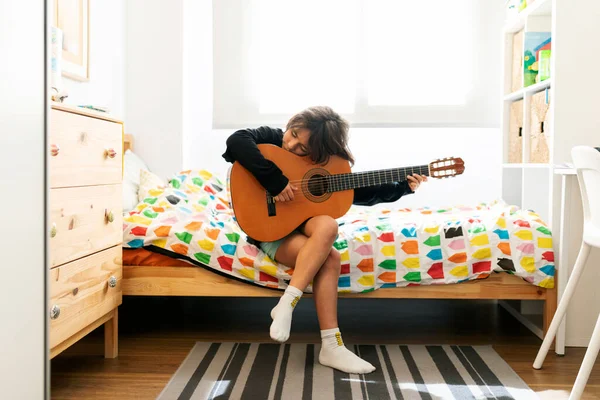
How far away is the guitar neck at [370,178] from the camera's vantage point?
214 centimetres

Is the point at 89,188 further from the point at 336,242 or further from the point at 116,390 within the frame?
the point at 336,242

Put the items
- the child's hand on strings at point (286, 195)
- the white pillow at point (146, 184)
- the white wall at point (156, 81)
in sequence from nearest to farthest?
the child's hand on strings at point (286, 195), the white pillow at point (146, 184), the white wall at point (156, 81)

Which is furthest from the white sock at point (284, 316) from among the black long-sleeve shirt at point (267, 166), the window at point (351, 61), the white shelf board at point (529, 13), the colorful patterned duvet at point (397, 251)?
the window at point (351, 61)

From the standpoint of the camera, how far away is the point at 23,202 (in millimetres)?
1368

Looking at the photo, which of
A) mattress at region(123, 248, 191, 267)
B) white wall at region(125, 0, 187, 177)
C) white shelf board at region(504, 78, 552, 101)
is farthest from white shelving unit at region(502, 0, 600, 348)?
white wall at region(125, 0, 187, 177)

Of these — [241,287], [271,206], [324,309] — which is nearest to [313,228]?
[271,206]

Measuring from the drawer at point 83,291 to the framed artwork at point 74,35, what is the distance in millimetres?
1087

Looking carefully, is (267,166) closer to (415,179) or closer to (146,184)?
(415,179)

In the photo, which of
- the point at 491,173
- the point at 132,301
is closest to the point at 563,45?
the point at 491,173

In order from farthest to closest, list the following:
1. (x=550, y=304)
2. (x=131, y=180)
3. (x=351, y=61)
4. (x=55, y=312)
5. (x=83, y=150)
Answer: (x=351, y=61), (x=131, y=180), (x=550, y=304), (x=83, y=150), (x=55, y=312)

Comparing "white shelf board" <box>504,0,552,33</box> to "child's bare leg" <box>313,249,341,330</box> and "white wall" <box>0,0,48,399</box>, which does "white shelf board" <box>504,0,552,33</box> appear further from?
"white wall" <box>0,0,48,399</box>

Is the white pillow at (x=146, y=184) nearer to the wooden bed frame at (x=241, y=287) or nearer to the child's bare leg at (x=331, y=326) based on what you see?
the wooden bed frame at (x=241, y=287)

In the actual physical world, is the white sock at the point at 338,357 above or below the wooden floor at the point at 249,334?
above

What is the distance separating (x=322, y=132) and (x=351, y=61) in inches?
72.3
